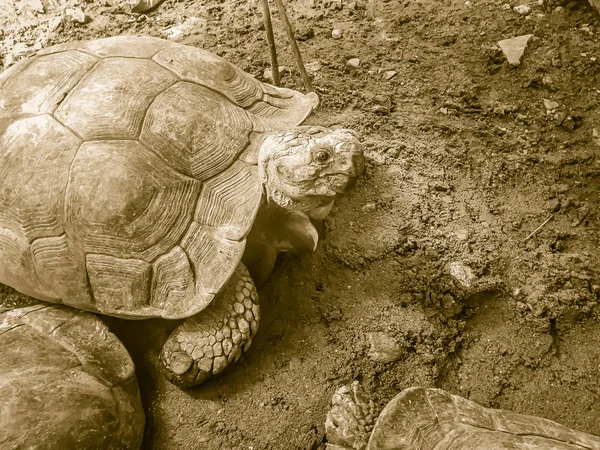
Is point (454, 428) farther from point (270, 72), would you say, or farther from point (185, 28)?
point (185, 28)

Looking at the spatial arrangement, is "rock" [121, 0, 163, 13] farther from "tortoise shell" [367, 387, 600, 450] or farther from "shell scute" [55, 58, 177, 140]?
"tortoise shell" [367, 387, 600, 450]

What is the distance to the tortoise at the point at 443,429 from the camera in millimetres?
1576

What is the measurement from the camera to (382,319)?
229cm

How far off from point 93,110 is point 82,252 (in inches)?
23.4

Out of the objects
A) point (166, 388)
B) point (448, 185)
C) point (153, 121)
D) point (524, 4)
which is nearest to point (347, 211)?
point (448, 185)

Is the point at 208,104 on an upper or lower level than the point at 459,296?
upper

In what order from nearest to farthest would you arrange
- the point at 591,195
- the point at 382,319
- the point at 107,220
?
the point at 107,220
the point at 382,319
the point at 591,195

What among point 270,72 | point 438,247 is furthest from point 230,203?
point 270,72

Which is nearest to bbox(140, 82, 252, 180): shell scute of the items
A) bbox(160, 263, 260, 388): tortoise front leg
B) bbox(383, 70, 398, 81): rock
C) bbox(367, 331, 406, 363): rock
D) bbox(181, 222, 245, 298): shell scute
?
bbox(181, 222, 245, 298): shell scute

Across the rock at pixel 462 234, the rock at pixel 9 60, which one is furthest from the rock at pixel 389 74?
the rock at pixel 9 60

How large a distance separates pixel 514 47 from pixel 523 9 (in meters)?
0.41

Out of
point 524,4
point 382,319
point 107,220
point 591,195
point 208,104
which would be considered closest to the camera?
point 107,220

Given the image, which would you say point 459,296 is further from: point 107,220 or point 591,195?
point 107,220

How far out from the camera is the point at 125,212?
1.95m
